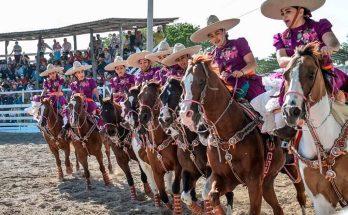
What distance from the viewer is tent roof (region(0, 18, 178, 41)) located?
2145 cm

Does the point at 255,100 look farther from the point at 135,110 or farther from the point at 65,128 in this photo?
the point at 65,128

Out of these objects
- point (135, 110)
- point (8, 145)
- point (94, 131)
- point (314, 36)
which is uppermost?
point (314, 36)

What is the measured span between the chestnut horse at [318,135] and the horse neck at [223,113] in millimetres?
877

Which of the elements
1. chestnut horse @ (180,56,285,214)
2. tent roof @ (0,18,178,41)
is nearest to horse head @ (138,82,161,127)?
chestnut horse @ (180,56,285,214)

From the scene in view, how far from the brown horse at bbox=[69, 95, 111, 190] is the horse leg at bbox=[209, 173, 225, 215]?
4.98m

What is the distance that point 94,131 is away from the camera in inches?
392

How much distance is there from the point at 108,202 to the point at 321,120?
205 inches

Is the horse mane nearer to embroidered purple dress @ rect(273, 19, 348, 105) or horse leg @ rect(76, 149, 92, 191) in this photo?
embroidered purple dress @ rect(273, 19, 348, 105)

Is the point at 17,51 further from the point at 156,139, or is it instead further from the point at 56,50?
the point at 156,139

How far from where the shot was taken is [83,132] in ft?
32.4

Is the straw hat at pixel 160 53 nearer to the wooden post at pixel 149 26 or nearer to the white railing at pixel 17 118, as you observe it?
the wooden post at pixel 149 26

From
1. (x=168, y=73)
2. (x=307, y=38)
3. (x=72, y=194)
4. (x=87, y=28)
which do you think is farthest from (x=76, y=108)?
(x=87, y=28)

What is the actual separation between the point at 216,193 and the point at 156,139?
6.49 ft

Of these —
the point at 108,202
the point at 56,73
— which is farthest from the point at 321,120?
the point at 56,73
